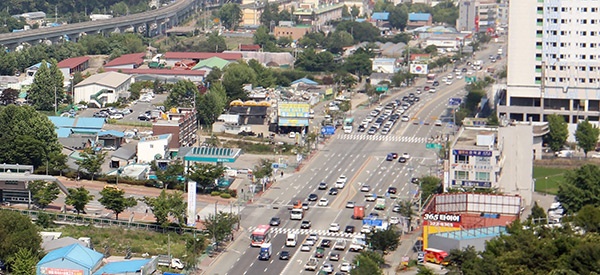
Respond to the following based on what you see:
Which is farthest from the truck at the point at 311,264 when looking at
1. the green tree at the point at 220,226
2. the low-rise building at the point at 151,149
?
the low-rise building at the point at 151,149

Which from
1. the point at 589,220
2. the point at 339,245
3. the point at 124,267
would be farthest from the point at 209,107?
the point at 589,220

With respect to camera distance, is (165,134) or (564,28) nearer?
(165,134)

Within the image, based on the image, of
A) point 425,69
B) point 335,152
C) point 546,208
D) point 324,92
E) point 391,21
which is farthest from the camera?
point 391,21

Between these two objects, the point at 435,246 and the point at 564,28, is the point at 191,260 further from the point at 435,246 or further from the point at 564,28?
the point at 564,28

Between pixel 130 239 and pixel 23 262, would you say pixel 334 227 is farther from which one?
pixel 23 262

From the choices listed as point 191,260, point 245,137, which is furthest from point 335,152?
point 191,260

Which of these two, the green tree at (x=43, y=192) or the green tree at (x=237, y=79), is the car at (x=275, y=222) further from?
the green tree at (x=237, y=79)
